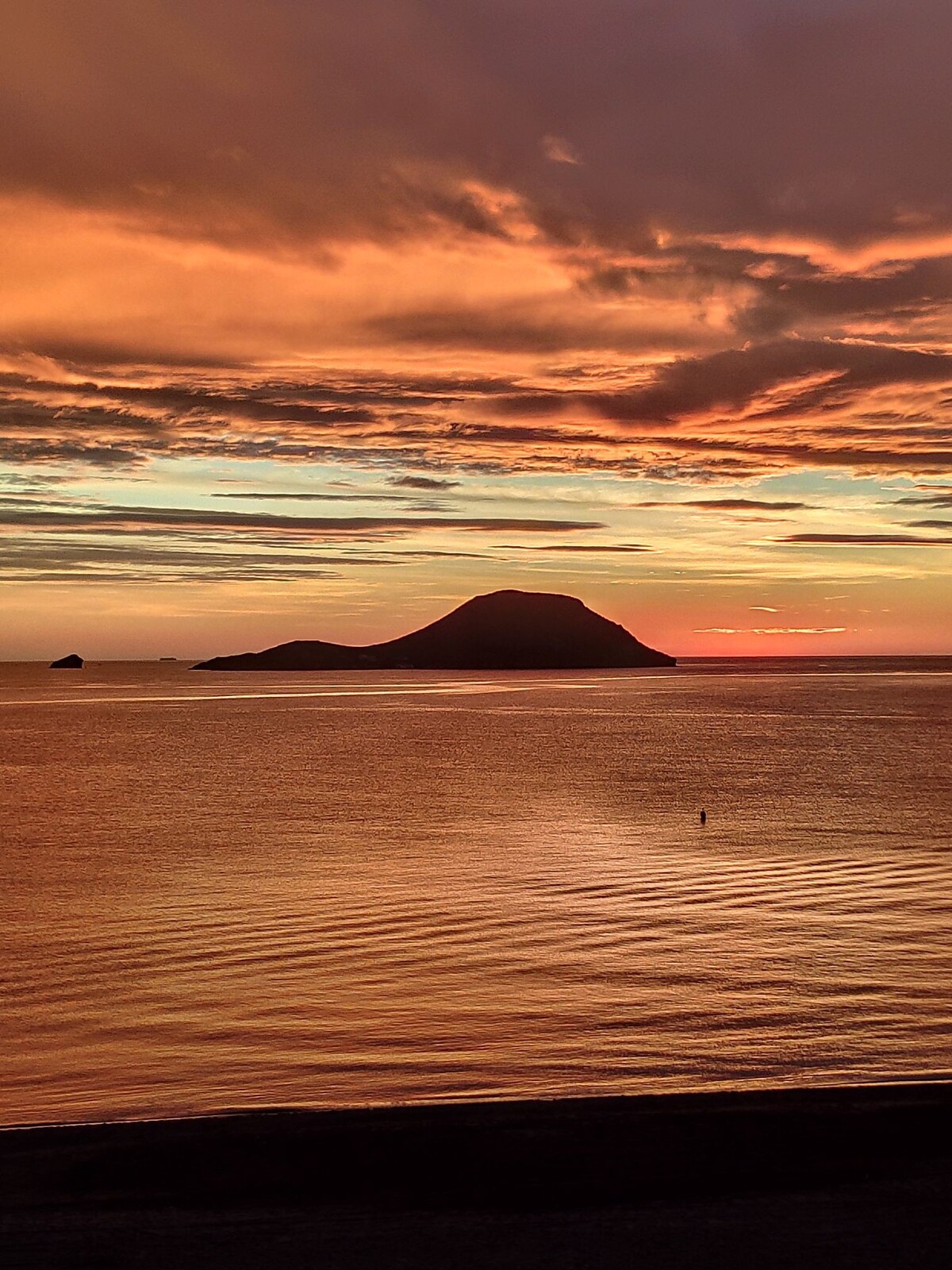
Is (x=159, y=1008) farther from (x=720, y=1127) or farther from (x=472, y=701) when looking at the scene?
(x=472, y=701)

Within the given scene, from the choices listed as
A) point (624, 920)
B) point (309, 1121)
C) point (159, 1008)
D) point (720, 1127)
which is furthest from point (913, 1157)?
point (624, 920)

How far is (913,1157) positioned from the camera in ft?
27.6

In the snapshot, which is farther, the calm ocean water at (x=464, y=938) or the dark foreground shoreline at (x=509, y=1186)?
the calm ocean water at (x=464, y=938)

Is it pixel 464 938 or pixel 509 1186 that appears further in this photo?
pixel 464 938

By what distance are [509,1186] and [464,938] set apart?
15054 millimetres

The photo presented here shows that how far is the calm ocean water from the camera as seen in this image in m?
14.9

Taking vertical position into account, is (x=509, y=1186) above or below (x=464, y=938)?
above

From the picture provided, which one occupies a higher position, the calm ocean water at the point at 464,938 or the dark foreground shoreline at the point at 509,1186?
the dark foreground shoreline at the point at 509,1186

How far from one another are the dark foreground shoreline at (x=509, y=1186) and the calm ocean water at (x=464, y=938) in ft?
15.5

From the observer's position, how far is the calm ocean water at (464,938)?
1487 cm

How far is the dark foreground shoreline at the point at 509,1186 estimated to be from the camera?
7211 mm

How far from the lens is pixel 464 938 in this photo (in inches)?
906

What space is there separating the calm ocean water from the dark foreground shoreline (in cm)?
471

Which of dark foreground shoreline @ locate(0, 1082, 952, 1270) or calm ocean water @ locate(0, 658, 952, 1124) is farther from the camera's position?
calm ocean water @ locate(0, 658, 952, 1124)
